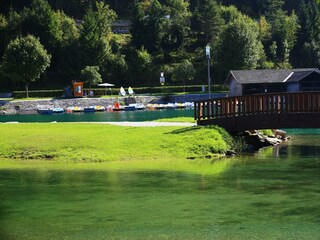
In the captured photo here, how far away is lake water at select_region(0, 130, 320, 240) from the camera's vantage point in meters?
14.7

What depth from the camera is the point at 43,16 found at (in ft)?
416

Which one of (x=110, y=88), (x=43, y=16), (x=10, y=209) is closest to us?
(x=10, y=209)

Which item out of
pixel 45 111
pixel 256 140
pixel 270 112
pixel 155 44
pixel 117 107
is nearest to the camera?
pixel 270 112

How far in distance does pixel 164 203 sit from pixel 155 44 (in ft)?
378

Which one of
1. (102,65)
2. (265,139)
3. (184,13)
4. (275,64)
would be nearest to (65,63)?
(102,65)

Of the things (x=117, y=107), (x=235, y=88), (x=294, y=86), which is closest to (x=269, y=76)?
(x=294, y=86)

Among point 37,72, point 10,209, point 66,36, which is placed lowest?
point 10,209

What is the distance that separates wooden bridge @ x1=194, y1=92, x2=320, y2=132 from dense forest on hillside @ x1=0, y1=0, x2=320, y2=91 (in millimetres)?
82271

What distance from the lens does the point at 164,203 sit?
18094 mm

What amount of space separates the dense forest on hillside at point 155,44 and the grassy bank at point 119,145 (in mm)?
81409

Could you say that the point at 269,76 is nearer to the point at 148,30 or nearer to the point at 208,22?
the point at 148,30

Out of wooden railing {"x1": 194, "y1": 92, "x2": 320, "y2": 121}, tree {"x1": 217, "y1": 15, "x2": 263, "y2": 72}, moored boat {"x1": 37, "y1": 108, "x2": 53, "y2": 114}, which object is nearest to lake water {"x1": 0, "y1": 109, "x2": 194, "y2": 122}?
moored boat {"x1": 37, "y1": 108, "x2": 53, "y2": 114}

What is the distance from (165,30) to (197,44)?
778 centimetres

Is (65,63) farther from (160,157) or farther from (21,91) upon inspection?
(160,157)
